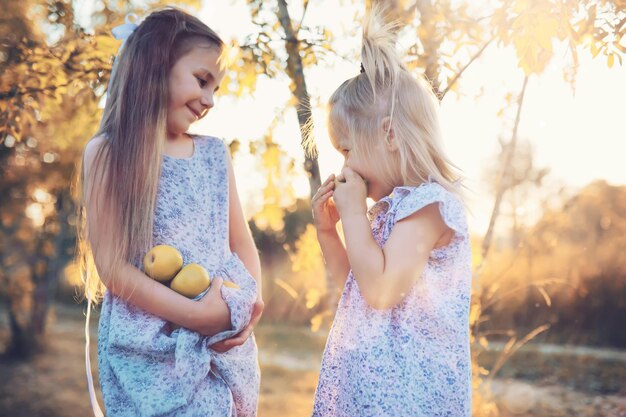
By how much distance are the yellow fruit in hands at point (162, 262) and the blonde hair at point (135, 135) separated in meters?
0.05

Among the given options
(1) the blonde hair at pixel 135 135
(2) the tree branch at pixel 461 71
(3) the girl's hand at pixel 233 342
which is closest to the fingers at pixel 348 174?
(3) the girl's hand at pixel 233 342

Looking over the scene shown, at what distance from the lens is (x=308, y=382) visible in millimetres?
6910

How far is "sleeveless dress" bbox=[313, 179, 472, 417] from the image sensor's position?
1.57m

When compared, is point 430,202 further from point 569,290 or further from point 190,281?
point 569,290

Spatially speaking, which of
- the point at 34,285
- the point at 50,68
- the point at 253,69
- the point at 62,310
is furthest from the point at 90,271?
the point at 62,310

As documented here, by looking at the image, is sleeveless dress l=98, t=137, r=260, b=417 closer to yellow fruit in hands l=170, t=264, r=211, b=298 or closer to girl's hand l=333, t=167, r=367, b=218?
yellow fruit in hands l=170, t=264, r=211, b=298

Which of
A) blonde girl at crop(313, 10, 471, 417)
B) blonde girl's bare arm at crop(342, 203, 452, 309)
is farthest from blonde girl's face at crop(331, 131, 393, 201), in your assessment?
blonde girl's bare arm at crop(342, 203, 452, 309)

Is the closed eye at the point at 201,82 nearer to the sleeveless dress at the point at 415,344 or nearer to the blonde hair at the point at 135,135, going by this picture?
the blonde hair at the point at 135,135

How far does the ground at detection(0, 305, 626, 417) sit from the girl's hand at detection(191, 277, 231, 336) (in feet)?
12.5

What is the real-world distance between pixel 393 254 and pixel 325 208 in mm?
354

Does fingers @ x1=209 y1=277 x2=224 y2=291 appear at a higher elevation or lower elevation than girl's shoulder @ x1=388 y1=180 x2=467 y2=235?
lower

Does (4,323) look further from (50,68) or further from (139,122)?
(139,122)

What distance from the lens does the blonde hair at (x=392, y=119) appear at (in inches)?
65.9

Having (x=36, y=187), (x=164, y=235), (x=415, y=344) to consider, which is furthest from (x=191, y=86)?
(x=36, y=187)
